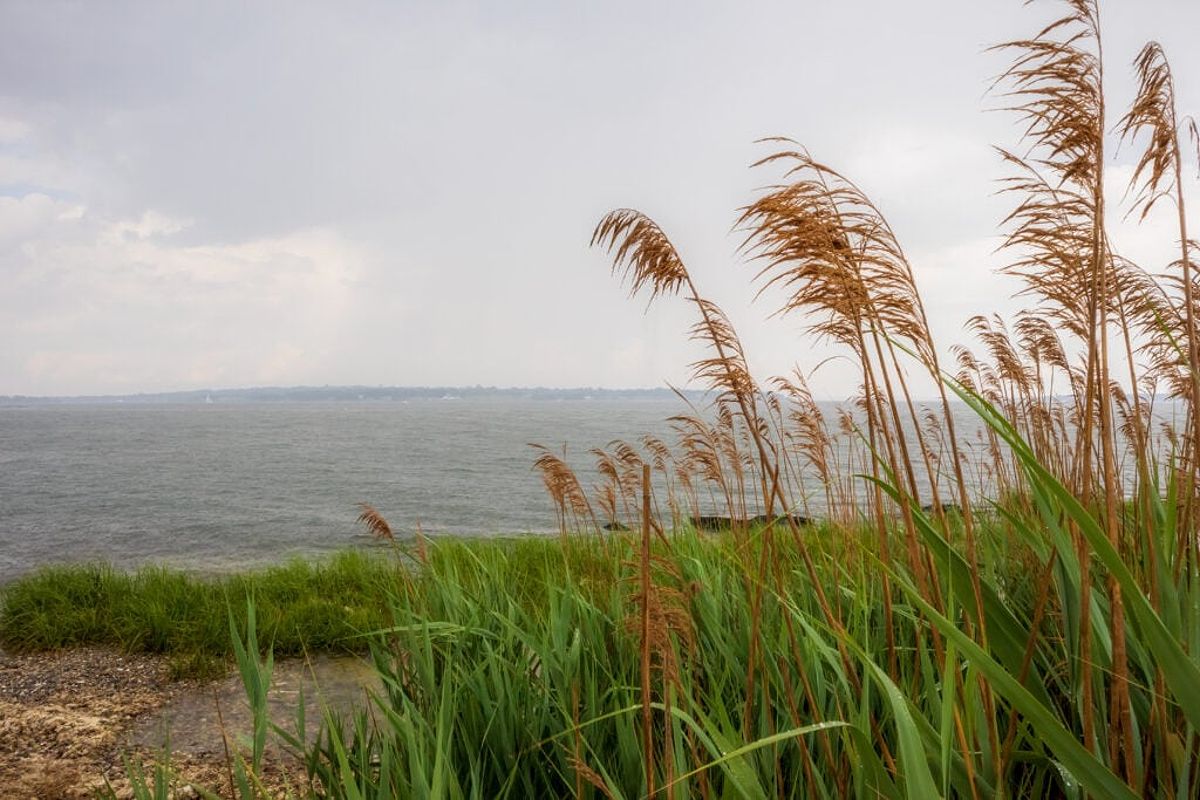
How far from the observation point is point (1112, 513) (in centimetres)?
145

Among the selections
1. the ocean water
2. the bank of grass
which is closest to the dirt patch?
the bank of grass

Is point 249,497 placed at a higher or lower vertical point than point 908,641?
lower

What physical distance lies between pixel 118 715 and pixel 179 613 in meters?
2.12

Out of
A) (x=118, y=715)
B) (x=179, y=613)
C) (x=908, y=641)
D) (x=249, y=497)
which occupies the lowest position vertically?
(x=249, y=497)

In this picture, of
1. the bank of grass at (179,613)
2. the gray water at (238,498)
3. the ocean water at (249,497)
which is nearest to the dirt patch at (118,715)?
the bank of grass at (179,613)

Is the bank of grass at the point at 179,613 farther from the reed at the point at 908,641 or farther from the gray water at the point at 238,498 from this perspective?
the gray water at the point at 238,498

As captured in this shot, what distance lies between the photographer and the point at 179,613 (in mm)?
7789

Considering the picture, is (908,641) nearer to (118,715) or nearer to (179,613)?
(118,715)

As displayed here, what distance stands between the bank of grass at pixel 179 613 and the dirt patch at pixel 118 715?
9.2 inches

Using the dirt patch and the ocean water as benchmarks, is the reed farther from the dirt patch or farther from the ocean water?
the dirt patch

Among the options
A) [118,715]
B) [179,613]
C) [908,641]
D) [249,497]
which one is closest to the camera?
[908,641]

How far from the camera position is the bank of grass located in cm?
734

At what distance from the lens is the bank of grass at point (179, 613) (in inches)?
289

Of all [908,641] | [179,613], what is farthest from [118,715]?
[908,641]
